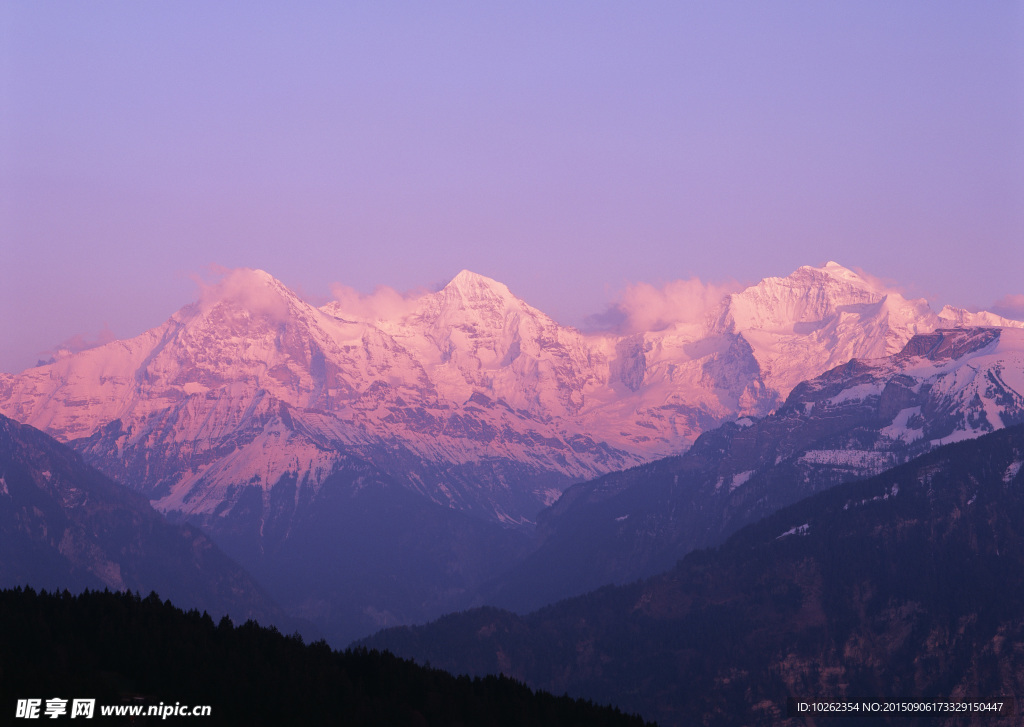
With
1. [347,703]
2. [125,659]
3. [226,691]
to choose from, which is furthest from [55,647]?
[347,703]

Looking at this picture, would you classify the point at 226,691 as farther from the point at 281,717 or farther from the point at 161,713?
the point at 161,713

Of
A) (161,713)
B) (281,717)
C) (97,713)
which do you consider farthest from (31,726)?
(281,717)

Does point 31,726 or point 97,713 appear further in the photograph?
point 97,713

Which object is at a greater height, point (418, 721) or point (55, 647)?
point (55, 647)

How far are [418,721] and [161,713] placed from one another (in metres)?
42.9

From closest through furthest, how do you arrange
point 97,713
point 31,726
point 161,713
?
point 31,726 < point 97,713 < point 161,713

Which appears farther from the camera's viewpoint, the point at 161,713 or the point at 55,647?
the point at 55,647

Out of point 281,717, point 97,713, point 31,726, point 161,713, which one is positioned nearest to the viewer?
point 31,726

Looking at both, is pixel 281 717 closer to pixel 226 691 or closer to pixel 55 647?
pixel 226 691

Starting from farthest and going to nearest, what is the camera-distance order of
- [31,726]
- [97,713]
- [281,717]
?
[281,717] < [97,713] < [31,726]

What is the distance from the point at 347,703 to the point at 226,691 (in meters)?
16.7

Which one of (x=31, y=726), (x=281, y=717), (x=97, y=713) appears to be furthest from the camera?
(x=281, y=717)

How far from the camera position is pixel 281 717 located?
187625mm

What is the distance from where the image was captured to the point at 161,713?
6526 inches
